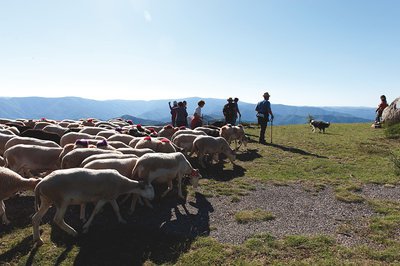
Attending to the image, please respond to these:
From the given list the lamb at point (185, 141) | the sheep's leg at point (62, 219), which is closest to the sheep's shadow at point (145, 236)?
the sheep's leg at point (62, 219)

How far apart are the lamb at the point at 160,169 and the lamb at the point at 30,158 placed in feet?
11.4

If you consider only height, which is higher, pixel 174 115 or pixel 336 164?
pixel 174 115

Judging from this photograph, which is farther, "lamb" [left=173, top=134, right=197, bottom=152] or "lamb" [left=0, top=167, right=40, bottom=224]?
"lamb" [left=173, top=134, right=197, bottom=152]

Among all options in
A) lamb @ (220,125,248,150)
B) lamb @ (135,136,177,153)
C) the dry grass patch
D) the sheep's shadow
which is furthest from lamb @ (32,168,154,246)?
lamb @ (220,125,248,150)

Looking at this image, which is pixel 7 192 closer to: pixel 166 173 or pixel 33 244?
pixel 33 244

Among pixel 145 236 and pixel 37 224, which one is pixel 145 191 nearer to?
pixel 145 236

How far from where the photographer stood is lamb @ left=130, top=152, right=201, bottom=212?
9.53 m

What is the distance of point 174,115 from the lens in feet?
79.6

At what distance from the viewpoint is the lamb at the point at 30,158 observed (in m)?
11.0

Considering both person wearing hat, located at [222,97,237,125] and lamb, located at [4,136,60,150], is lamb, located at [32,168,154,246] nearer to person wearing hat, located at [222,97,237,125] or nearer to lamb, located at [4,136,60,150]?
lamb, located at [4,136,60,150]

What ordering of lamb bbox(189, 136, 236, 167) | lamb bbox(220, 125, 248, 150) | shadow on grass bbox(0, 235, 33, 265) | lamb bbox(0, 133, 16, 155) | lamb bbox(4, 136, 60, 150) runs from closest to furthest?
1. shadow on grass bbox(0, 235, 33, 265)
2. lamb bbox(4, 136, 60, 150)
3. lamb bbox(0, 133, 16, 155)
4. lamb bbox(189, 136, 236, 167)
5. lamb bbox(220, 125, 248, 150)

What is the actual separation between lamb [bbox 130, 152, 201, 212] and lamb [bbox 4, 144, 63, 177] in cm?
348

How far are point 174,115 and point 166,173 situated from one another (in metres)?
14.4

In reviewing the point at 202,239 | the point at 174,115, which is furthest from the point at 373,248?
the point at 174,115
